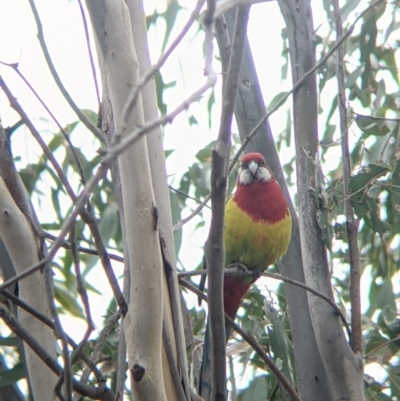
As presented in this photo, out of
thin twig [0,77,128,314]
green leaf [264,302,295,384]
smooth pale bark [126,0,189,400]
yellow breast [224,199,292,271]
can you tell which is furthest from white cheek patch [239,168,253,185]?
thin twig [0,77,128,314]

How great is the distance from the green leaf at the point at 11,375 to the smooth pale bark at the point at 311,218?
97cm

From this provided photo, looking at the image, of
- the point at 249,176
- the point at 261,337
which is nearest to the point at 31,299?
the point at 261,337

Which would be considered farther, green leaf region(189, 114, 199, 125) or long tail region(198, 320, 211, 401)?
green leaf region(189, 114, 199, 125)

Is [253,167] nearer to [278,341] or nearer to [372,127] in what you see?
[372,127]

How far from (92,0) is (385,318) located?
2.02 m

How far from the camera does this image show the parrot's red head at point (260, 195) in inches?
121

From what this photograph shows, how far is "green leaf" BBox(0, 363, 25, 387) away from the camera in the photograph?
8.07 feet

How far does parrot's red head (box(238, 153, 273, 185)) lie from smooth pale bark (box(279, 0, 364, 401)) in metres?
0.39

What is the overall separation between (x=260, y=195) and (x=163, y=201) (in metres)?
1.46

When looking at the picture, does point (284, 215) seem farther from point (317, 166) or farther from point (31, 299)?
point (31, 299)

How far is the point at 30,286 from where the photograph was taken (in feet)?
6.31

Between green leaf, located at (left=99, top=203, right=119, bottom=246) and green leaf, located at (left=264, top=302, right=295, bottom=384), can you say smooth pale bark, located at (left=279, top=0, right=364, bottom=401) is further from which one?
green leaf, located at (left=99, top=203, right=119, bottom=246)

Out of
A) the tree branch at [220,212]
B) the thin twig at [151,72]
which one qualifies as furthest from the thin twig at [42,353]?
the thin twig at [151,72]

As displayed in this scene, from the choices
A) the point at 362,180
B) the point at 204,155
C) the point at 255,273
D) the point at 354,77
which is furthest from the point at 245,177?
the point at 362,180
